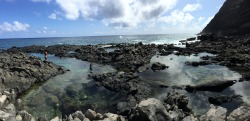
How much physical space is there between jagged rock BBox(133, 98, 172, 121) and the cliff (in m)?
116

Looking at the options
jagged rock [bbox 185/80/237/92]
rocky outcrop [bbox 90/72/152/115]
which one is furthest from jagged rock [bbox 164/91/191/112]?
jagged rock [bbox 185/80/237/92]

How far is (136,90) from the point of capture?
34.3 meters

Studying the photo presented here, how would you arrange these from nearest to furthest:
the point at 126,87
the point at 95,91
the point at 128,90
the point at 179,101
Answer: the point at 179,101 → the point at 128,90 → the point at 126,87 → the point at 95,91

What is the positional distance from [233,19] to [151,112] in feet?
466

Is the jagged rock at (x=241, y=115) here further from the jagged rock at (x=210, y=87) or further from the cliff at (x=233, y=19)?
Answer: the cliff at (x=233, y=19)

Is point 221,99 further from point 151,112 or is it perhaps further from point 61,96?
point 61,96

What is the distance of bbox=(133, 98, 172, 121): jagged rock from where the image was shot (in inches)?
799

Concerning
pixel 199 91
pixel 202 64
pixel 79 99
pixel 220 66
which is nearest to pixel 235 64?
pixel 220 66

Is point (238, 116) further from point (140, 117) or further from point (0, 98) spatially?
point (0, 98)

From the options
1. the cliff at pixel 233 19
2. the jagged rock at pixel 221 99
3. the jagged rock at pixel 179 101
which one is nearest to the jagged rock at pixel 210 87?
the jagged rock at pixel 221 99

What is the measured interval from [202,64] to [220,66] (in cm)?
398

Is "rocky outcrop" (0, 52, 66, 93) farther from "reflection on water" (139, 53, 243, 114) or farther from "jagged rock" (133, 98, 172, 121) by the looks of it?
"jagged rock" (133, 98, 172, 121)

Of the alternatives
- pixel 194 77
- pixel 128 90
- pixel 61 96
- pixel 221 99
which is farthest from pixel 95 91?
pixel 194 77

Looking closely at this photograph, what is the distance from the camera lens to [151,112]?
20.5 metres
